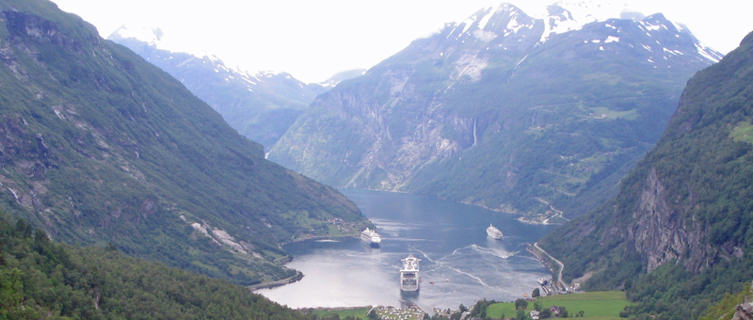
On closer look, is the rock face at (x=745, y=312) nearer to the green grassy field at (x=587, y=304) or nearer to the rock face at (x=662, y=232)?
the green grassy field at (x=587, y=304)

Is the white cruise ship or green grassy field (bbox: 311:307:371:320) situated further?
the white cruise ship

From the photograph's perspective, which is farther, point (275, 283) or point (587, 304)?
point (275, 283)

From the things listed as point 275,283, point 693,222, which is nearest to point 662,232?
point 693,222

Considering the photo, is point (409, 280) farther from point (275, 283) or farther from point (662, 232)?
point (662, 232)

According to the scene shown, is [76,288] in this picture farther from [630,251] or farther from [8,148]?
[630,251]

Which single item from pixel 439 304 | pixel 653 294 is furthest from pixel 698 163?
pixel 439 304

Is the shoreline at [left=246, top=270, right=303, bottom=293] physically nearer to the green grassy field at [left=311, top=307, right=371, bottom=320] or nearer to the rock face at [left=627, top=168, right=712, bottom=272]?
the green grassy field at [left=311, top=307, right=371, bottom=320]

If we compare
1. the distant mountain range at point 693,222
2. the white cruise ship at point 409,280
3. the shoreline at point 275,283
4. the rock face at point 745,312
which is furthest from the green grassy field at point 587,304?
the rock face at point 745,312

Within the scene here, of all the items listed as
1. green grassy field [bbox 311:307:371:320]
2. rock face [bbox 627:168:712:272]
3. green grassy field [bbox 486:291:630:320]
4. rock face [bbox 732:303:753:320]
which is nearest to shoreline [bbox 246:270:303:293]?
green grassy field [bbox 311:307:371:320]
